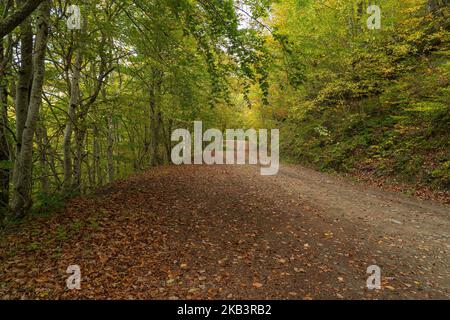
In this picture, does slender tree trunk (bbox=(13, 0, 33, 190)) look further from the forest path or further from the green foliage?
the green foliage

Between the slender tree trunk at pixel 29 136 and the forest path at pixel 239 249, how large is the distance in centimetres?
96

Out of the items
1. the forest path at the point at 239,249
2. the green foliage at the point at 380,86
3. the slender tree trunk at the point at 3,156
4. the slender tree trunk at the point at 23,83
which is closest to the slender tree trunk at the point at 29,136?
the slender tree trunk at the point at 23,83

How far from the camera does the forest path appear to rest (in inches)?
164

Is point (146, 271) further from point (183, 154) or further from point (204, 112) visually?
point (183, 154)

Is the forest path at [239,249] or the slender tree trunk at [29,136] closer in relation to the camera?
the forest path at [239,249]

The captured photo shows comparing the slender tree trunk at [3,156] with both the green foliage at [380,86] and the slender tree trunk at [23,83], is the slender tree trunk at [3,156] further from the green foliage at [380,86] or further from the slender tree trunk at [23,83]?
the green foliage at [380,86]

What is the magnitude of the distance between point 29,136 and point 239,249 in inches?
204

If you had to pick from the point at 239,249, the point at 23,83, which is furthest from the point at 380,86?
the point at 23,83

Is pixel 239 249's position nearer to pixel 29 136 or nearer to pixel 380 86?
pixel 29 136

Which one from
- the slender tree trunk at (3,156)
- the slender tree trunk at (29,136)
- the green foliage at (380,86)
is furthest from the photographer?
the green foliage at (380,86)

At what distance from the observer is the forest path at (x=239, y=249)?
4.16 meters

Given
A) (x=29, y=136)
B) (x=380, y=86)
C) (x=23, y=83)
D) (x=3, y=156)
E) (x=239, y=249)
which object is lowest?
(x=239, y=249)

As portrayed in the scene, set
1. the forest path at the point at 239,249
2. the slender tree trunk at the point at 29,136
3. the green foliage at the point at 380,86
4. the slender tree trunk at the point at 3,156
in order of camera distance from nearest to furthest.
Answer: the forest path at the point at 239,249 → the slender tree trunk at the point at 29,136 → the slender tree trunk at the point at 3,156 → the green foliage at the point at 380,86

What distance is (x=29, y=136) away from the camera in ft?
19.8
